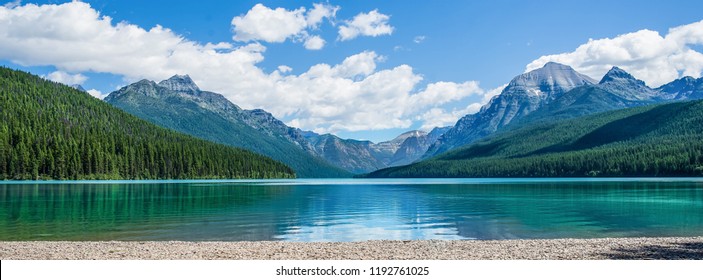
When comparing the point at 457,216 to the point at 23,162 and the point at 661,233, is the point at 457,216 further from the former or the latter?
the point at 23,162

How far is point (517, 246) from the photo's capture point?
28828mm

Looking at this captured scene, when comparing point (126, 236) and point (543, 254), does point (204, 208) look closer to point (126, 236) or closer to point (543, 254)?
point (126, 236)

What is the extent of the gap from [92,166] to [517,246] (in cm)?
18101

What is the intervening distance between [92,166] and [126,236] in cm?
→ 16272

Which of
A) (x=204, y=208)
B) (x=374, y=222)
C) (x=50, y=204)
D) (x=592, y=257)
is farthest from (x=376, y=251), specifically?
(x=50, y=204)

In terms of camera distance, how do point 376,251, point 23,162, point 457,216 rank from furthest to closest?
point 23,162 → point 457,216 → point 376,251

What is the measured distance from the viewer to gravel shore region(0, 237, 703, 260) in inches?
969

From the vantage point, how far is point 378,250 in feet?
89.5

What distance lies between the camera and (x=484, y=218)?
5231 centimetres

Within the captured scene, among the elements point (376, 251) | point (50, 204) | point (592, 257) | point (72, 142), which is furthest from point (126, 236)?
point (72, 142)

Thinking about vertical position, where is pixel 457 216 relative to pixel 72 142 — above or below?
below

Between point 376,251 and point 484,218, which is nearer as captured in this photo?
point 376,251

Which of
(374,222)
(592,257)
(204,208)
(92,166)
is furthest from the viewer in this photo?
(92,166)

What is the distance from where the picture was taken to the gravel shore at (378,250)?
80.7 feet
